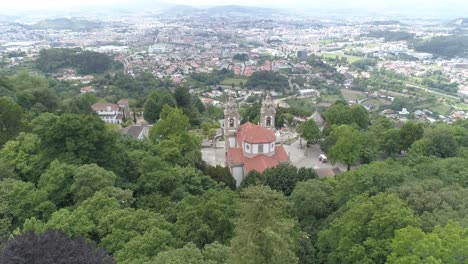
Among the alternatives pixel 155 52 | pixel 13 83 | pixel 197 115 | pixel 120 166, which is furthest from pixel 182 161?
pixel 155 52

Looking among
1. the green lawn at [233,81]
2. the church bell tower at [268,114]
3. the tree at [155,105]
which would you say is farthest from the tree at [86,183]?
the green lawn at [233,81]

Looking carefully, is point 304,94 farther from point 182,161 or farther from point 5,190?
point 5,190

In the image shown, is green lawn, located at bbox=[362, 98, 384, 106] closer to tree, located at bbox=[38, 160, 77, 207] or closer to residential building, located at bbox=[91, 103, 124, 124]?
residential building, located at bbox=[91, 103, 124, 124]

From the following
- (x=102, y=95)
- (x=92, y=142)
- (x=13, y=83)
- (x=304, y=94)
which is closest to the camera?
(x=92, y=142)

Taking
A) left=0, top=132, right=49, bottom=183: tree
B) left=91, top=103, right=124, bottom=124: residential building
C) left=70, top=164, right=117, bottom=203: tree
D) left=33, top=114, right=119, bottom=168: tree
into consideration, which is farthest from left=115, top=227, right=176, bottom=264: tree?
left=91, top=103, right=124, bottom=124: residential building

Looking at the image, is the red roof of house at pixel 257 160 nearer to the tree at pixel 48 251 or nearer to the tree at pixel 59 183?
A: the tree at pixel 59 183

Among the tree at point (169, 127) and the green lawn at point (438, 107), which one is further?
the green lawn at point (438, 107)

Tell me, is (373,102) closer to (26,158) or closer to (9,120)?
(9,120)

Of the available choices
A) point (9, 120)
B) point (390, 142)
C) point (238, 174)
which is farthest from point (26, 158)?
point (390, 142)
